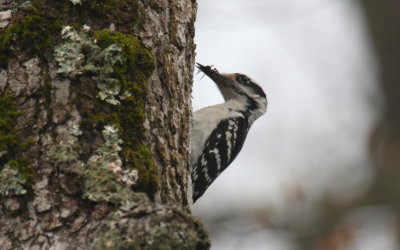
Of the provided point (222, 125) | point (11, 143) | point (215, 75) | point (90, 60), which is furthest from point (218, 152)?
point (11, 143)

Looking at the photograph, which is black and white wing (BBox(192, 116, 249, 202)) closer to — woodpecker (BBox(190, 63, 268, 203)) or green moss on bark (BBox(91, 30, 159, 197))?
woodpecker (BBox(190, 63, 268, 203))

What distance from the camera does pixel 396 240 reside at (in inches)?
220

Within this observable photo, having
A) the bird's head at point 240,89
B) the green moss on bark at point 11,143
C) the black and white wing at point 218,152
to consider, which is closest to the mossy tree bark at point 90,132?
the green moss on bark at point 11,143

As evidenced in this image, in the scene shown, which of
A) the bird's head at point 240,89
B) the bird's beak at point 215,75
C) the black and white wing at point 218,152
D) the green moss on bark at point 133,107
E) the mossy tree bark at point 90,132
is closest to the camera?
the mossy tree bark at point 90,132

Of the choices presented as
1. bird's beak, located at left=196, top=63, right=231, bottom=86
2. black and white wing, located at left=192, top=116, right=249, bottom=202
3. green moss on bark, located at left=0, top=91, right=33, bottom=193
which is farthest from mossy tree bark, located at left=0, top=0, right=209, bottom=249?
bird's beak, located at left=196, top=63, right=231, bottom=86

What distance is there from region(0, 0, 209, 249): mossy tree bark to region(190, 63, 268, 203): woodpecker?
6.72 ft

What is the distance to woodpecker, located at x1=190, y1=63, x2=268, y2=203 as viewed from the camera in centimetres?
523

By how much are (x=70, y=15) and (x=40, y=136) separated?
1.97ft

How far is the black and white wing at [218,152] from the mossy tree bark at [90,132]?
2.00 metres

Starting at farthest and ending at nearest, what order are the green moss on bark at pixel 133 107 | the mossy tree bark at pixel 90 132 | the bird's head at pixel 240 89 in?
the bird's head at pixel 240 89 → the green moss on bark at pixel 133 107 → the mossy tree bark at pixel 90 132

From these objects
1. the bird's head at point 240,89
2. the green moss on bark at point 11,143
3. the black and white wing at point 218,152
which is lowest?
the black and white wing at point 218,152

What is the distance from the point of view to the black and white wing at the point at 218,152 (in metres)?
5.19

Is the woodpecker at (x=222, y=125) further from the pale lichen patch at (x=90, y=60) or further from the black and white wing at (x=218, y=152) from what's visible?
the pale lichen patch at (x=90, y=60)

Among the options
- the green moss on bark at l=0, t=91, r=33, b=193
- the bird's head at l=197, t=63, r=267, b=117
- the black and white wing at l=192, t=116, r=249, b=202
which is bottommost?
the black and white wing at l=192, t=116, r=249, b=202
